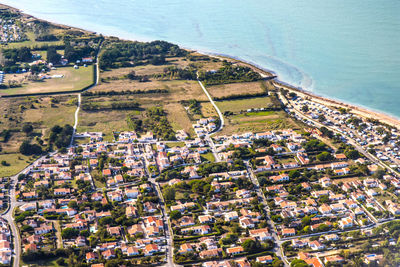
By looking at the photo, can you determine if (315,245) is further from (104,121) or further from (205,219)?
(104,121)

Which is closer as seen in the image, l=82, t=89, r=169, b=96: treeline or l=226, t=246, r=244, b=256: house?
l=226, t=246, r=244, b=256: house

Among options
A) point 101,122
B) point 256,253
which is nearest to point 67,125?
point 101,122

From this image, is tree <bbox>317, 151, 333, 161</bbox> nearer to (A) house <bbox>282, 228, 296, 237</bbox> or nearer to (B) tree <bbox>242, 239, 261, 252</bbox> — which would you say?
(A) house <bbox>282, 228, 296, 237</bbox>

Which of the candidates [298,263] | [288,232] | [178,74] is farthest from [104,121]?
[298,263]

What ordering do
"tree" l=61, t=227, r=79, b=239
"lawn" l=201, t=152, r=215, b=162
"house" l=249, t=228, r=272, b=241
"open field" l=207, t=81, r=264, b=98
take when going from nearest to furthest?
"tree" l=61, t=227, r=79, b=239 → "house" l=249, t=228, r=272, b=241 → "lawn" l=201, t=152, r=215, b=162 → "open field" l=207, t=81, r=264, b=98

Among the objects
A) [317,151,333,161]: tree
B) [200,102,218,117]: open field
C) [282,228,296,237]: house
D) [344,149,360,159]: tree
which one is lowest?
[200,102,218,117]: open field

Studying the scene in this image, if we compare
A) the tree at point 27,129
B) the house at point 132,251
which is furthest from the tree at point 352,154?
the tree at point 27,129

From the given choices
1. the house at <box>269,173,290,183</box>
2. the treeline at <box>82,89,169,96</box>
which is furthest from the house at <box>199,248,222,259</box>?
the treeline at <box>82,89,169,96</box>
